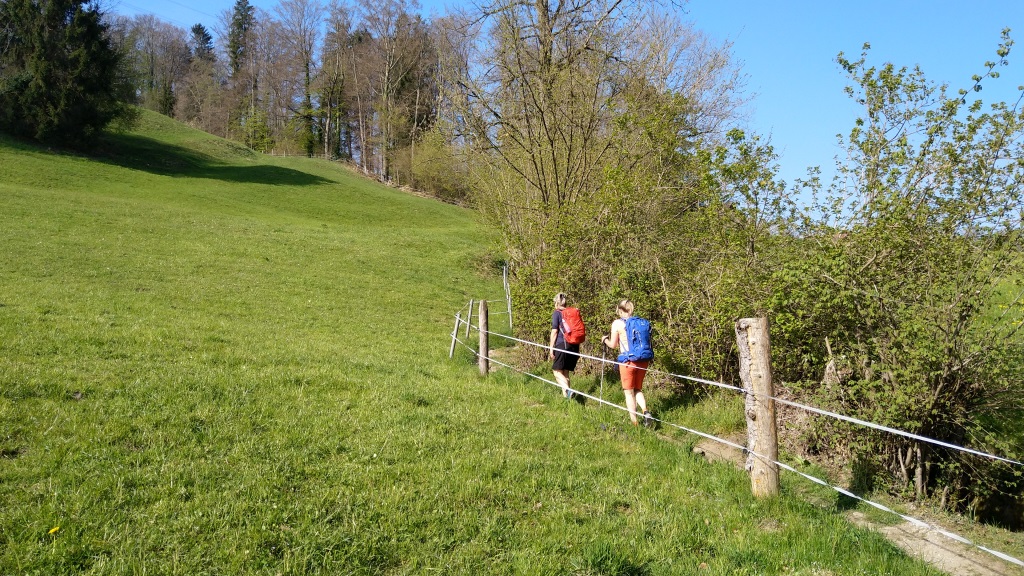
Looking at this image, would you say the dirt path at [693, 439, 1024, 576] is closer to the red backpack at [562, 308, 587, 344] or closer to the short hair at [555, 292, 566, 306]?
the red backpack at [562, 308, 587, 344]

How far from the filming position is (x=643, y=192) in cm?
923

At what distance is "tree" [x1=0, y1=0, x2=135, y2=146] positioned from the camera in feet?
106

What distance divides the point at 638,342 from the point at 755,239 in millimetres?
1800

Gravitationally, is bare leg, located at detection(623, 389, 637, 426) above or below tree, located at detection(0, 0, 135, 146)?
below

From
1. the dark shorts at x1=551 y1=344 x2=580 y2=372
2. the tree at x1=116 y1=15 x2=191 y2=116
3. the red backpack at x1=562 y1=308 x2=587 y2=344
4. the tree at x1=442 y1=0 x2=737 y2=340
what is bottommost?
the dark shorts at x1=551 y1=344 x2=580 y2=372

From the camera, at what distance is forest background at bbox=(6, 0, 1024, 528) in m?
5.32

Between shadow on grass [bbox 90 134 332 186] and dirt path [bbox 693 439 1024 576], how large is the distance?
127ft

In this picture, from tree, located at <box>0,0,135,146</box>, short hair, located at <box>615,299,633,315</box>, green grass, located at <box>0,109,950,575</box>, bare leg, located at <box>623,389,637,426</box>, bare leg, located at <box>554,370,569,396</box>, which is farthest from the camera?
tree, located at <box>0,0,135,146</box>

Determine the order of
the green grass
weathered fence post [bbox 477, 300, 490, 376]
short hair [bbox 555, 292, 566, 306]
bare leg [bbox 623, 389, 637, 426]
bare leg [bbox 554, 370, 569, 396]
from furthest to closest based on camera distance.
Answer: weathered fence post [bbox 477, 300, 490, 376] → short hair [bbox 555, 292, 566, 306] → bare leg [bbox 554, 370, 569, 396] → bare leg [bbox 623, 389, 637, 426] → the green grass

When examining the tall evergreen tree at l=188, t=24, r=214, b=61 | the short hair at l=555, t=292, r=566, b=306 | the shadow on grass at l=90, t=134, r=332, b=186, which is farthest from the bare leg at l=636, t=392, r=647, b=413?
the tall evergreen tree at l=188, t=24, r=214, b=61

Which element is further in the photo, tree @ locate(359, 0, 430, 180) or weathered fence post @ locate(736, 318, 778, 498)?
tree @ locate(359, 0, 430, 180)

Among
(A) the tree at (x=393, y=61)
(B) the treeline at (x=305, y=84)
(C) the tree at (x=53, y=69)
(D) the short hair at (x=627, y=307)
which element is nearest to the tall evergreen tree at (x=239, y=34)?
(B) the treeline at (x=305, y=84)

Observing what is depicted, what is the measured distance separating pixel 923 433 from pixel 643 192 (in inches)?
191

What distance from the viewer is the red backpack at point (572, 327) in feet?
29.1
